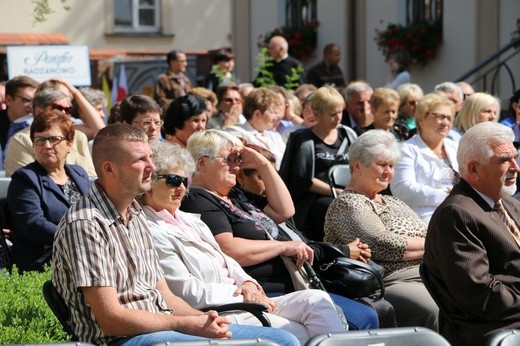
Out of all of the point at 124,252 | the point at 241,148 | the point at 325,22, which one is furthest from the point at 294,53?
the point at 124,252

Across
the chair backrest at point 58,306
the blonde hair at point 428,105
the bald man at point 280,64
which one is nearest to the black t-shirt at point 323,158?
the blonde hair at point 428,105

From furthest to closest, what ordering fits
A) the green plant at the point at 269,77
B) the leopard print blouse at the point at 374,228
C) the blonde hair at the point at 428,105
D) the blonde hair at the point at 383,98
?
the green plant at the point at 269,77 < the blonde hair at the point at 383,98 < the blonde hair at the point at 428,105 < the leopard print blouse at the point at 374,228

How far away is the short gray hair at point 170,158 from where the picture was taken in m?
6.28

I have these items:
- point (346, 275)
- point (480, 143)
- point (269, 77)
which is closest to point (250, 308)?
point (346, 275)

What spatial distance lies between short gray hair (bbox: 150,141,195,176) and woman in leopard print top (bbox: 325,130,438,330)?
1.33m

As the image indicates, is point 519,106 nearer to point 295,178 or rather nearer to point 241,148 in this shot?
point 295,178

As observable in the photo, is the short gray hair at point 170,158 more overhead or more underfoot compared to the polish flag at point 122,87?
more overhead

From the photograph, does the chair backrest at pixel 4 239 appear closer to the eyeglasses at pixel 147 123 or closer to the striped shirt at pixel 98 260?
the eyeglasses at pixel 147 123

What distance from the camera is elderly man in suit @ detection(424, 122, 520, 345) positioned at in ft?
19.0

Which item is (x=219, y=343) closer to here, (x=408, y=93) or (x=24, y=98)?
(x=24, y=98)

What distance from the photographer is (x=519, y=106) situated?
10672 mm

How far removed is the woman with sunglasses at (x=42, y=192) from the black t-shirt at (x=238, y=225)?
0.96 metres

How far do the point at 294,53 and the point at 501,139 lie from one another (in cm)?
1788

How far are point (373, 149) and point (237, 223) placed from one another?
1.25 meters
